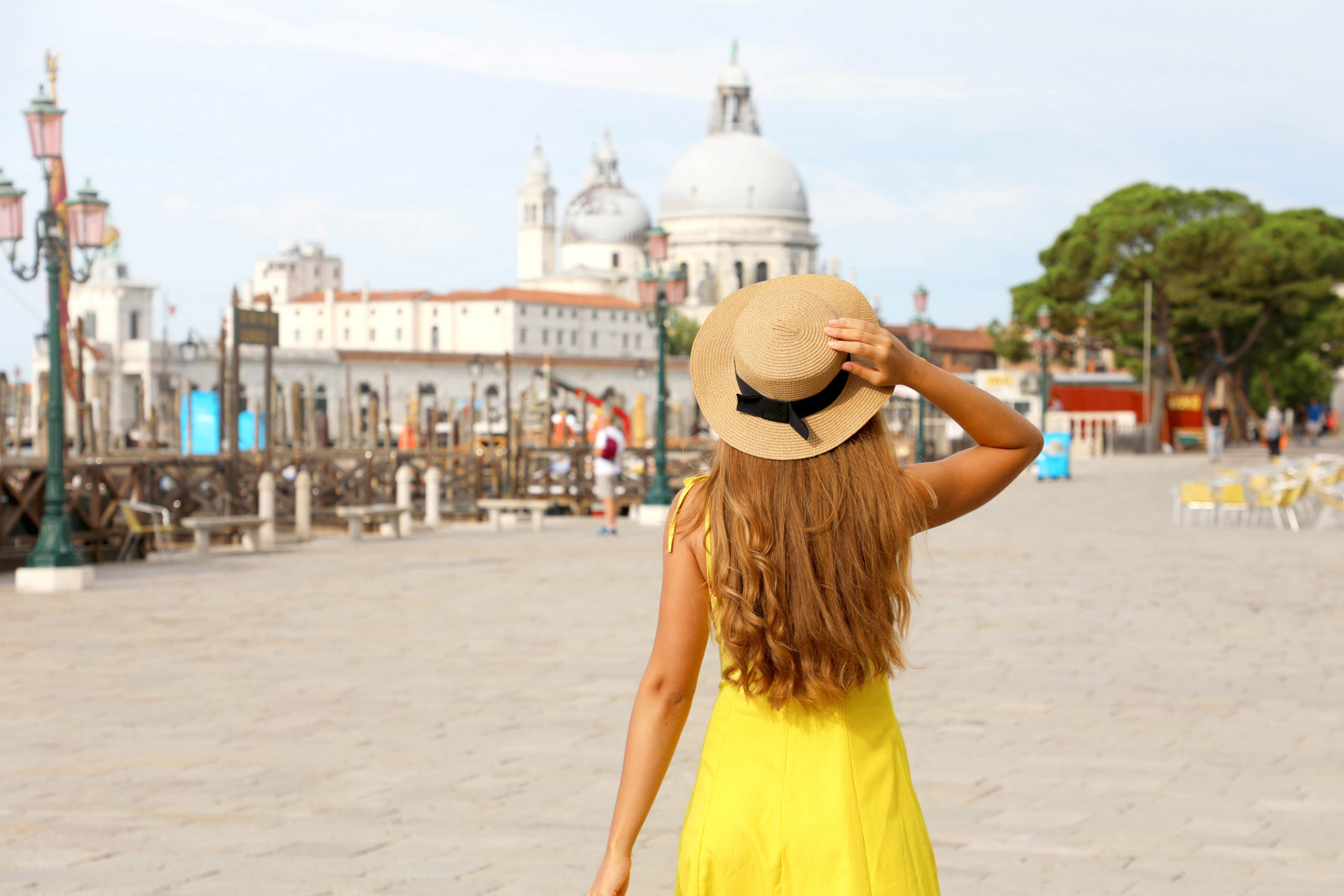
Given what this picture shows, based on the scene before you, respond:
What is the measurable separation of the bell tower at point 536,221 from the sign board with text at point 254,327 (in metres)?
119

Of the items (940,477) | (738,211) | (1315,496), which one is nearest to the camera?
(940,477)

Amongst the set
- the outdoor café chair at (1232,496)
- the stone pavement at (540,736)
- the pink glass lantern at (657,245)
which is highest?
the pink glass lantern at (657,245)

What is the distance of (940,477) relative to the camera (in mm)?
2441

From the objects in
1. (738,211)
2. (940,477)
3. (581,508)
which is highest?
(738,211)

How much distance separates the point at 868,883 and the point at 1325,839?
3043 millimetres

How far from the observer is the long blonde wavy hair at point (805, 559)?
7.43ft

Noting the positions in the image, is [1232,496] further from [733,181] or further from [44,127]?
[733,181]

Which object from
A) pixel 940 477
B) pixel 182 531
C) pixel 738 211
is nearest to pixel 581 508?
pixel 182 531

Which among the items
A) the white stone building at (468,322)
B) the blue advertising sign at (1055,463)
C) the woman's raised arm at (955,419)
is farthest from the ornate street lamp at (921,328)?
the white stone building at (468,322)

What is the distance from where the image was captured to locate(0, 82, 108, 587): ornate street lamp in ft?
40.2

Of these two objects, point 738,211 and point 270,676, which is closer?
point 270,676

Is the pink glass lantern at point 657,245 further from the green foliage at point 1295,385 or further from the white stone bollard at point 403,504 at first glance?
the green foliage at point 1295,385

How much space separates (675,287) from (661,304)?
620 millimetres

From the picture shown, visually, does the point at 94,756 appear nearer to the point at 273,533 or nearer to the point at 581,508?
the point at 273,533
